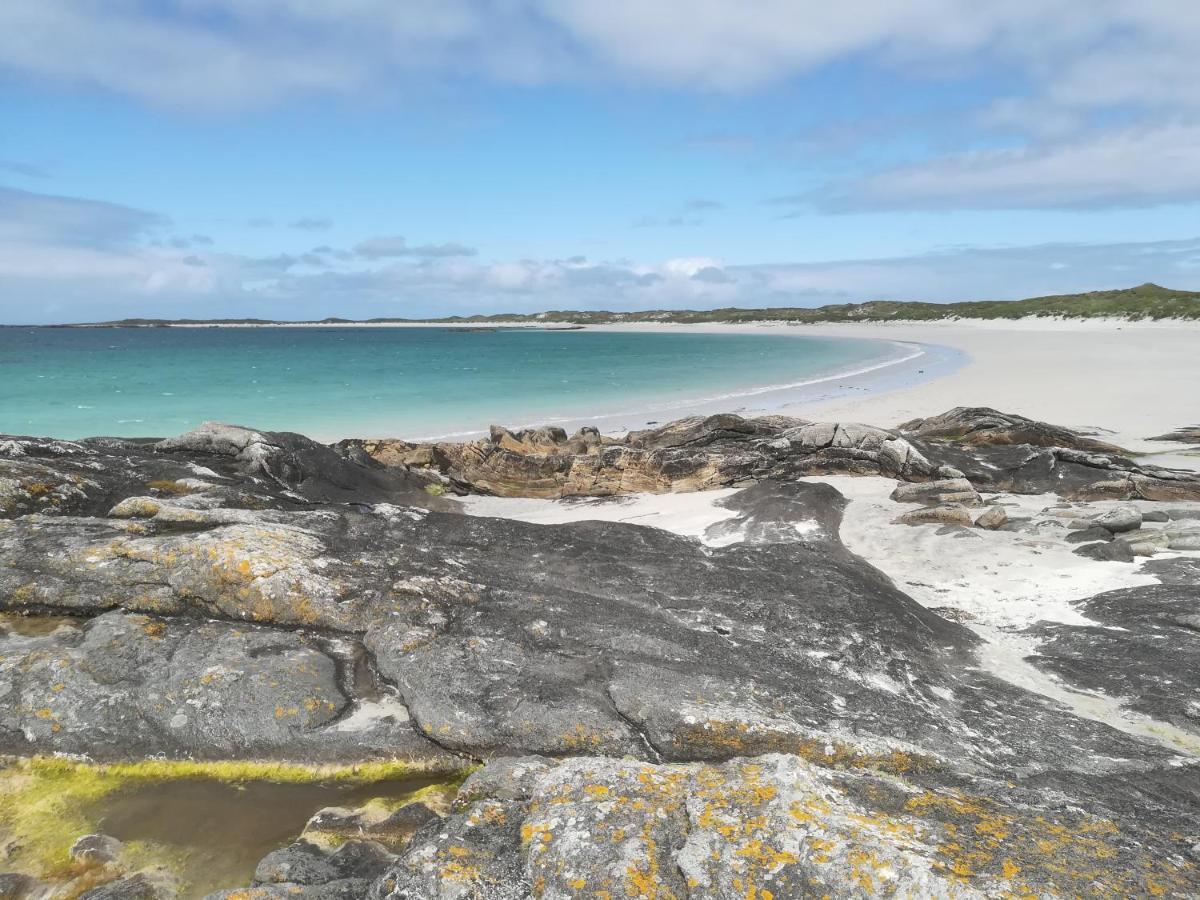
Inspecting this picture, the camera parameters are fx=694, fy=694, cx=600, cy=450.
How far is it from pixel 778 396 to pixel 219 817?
4300 cm

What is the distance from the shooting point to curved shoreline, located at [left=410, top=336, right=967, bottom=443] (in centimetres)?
3509

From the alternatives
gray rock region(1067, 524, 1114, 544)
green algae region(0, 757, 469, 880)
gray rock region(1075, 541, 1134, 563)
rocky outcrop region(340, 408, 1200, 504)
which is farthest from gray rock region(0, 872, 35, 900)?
gray rock region(1067, 524, 1114, 544)

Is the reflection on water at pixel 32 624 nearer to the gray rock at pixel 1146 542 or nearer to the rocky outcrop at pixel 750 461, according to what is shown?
the rocky outcrop at pixel 750 461

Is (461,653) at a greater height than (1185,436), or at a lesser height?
greater

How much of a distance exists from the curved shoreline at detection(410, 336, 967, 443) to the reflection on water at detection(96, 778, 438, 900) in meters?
21.6

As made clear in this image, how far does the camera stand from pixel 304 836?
441 centimetres

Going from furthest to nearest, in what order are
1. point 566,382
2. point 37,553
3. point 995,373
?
point 566,382 < point 995,373 < point 37,553

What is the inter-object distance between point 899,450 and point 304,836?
1629cm

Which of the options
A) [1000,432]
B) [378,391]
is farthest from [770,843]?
[378,391]

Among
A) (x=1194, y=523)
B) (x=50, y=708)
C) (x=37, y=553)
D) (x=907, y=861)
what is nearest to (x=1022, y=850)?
(x=907, y=861)

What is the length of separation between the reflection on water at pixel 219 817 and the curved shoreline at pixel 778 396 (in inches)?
850

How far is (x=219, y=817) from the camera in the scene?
185 inches

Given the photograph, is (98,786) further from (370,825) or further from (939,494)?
(939,494)

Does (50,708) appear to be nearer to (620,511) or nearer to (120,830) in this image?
(120,830)
